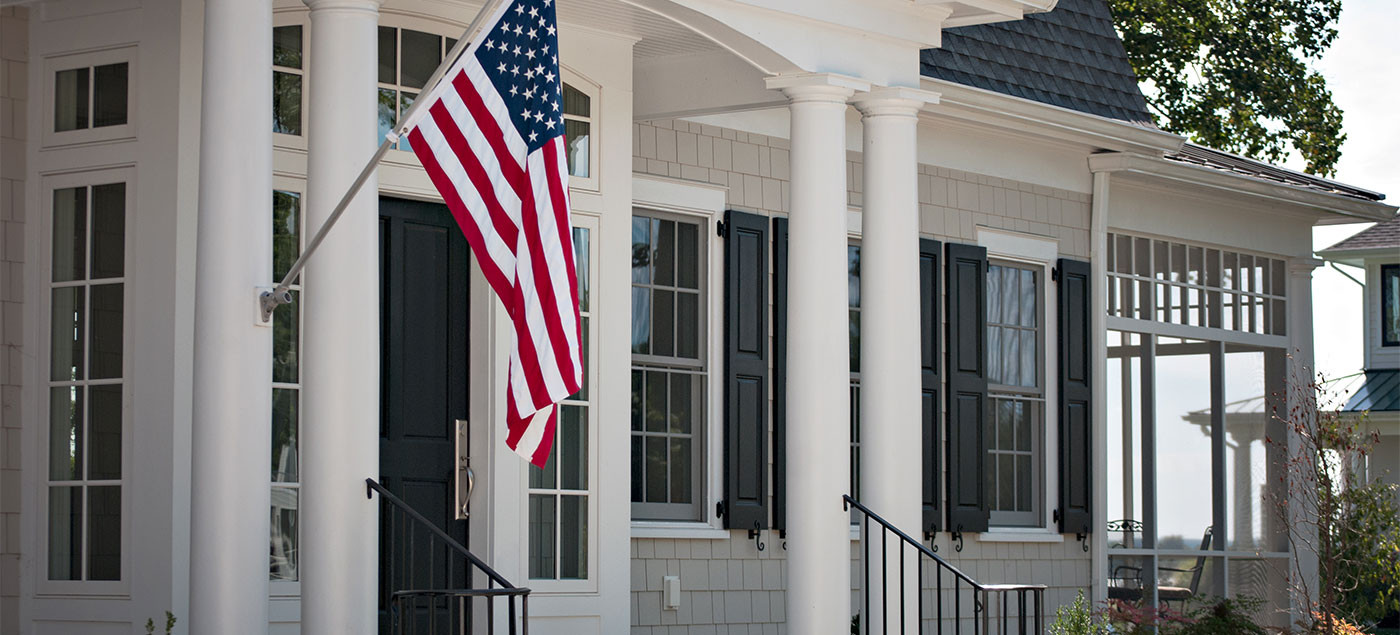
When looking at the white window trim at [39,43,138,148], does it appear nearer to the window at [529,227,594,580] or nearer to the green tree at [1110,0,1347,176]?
the window at [529,227,594,580]

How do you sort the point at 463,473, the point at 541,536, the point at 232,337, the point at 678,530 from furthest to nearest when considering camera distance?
the point at 678,530, the point at 541,536, the point at 463,473, the point at 232,337

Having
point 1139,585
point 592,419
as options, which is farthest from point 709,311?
point 1139,585

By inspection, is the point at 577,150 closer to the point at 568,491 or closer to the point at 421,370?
the point at 421,370

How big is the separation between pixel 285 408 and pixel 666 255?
2942mm

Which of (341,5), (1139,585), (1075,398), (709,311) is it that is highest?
(341,5)

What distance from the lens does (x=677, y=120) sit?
9602 millimetres

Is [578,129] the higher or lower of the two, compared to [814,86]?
lower

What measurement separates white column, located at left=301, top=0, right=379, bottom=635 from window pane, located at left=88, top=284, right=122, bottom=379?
1456 mm

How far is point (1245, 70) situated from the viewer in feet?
66.2

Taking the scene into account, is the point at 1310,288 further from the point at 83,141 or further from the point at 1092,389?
the point at 83,141

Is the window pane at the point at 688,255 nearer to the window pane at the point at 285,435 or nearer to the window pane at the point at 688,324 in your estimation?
the window pane at the point at 688,324

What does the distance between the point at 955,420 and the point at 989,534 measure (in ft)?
2.77

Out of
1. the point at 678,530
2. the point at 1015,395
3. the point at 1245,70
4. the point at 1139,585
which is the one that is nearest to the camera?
the point at 678,530

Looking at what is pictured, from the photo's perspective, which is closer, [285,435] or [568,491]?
[285,435]
